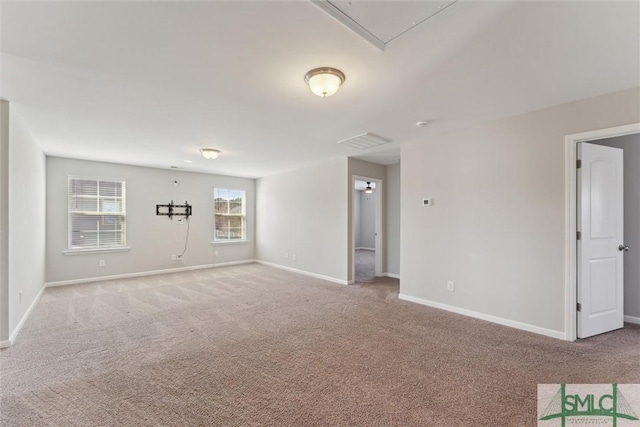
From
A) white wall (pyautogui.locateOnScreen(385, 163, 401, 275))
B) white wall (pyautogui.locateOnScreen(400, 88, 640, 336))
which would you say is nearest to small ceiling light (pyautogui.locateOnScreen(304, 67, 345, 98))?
white wall (pyautogui.locateOnScreen(400, 88, 640, 336))

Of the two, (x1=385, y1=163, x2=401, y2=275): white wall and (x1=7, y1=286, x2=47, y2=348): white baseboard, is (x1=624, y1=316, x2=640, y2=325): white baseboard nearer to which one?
(x1=385, y1=163, x2=401, y2=275): white wall

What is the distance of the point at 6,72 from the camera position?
2.27 m

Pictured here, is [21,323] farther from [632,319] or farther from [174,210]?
[632,319]

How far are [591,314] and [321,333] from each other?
2994 millimetres

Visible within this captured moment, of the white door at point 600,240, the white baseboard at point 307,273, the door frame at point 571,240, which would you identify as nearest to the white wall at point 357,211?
the white baseboard at point 307,273

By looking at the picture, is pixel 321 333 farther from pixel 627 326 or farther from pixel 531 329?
pixel 627 326

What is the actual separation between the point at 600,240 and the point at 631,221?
1.00 meters

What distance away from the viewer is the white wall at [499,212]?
3.00 metres

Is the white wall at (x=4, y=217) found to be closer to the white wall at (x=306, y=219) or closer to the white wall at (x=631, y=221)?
the white wall at (x=306, y=219)

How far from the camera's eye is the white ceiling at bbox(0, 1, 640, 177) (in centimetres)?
167

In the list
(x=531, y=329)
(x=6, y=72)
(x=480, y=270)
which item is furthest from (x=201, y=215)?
(x=531, y=329)

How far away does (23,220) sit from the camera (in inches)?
137
